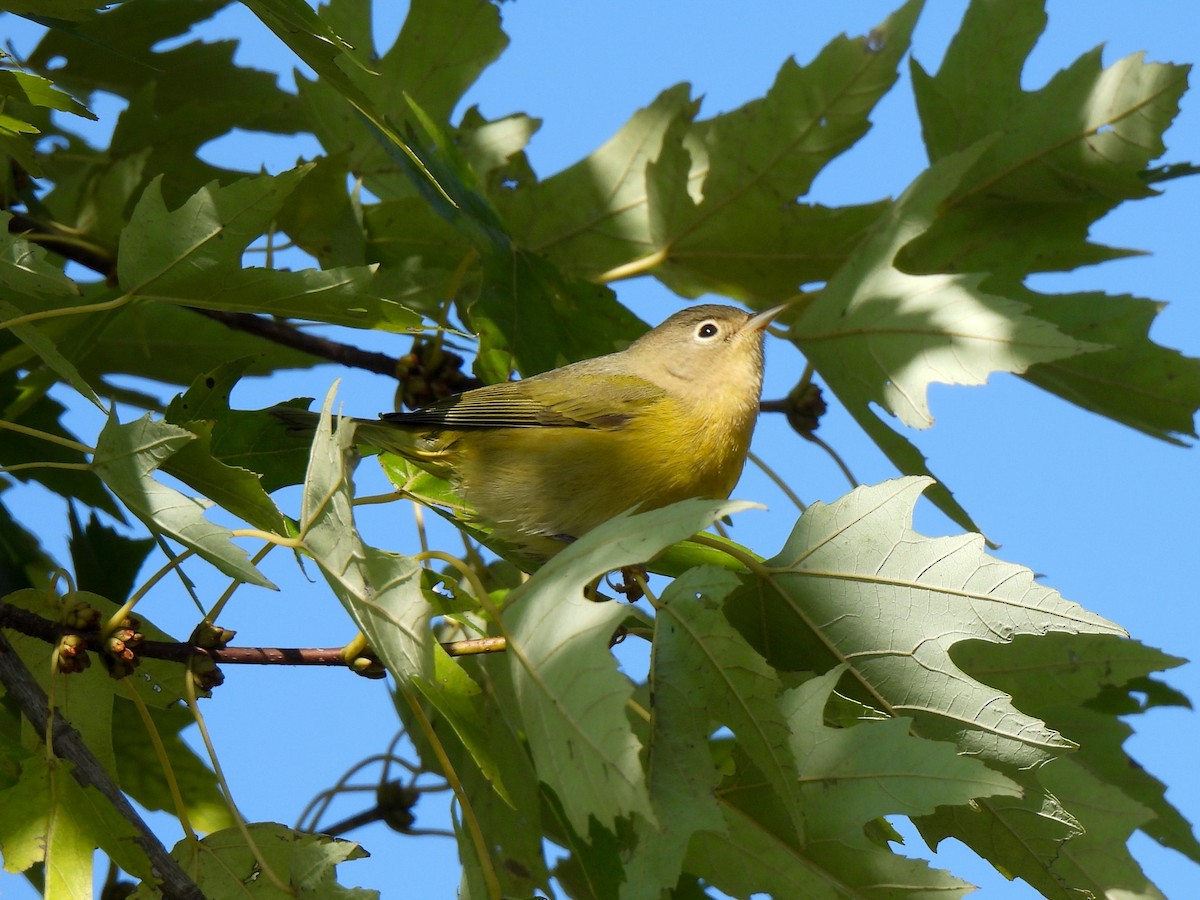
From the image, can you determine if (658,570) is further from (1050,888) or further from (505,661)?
(1050,888)

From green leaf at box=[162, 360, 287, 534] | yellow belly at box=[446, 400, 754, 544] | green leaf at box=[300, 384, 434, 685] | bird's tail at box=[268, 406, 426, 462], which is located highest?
bird's tail at box=[268, 406, 426, 462]

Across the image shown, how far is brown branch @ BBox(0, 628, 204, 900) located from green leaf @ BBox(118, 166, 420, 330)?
858mm

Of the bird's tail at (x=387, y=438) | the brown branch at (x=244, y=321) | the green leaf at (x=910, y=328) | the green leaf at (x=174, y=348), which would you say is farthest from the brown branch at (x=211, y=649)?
the green leaf at (x=174, y=348)

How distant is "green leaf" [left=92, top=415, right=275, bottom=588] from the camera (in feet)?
7.59

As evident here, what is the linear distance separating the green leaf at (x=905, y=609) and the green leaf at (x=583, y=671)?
68cm

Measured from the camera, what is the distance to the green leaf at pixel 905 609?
2.62 meters

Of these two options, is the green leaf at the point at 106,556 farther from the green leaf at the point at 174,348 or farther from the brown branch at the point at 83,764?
the brown branch at the point at 83,764

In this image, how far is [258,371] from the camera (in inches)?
167

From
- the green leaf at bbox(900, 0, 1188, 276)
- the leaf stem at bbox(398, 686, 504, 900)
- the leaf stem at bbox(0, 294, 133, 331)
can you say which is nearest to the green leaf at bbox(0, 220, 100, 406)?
the leaf stem at bbox(0, 294, 133, 331)

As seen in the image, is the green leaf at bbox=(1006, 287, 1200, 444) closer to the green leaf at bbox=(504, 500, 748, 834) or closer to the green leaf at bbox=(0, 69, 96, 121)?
the green leaf at bbox=(504, 500, 748, 834)

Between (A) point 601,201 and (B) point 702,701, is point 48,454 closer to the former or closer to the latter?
(A) point 601,201

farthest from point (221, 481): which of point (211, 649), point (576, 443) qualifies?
point (576, 443)

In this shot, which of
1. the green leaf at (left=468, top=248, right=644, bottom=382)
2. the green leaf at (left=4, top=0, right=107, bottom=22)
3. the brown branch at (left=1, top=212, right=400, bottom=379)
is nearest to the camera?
the green leaf at (left=4, top=0, right=107, bottom=22)

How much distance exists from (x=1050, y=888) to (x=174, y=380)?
123 inches
